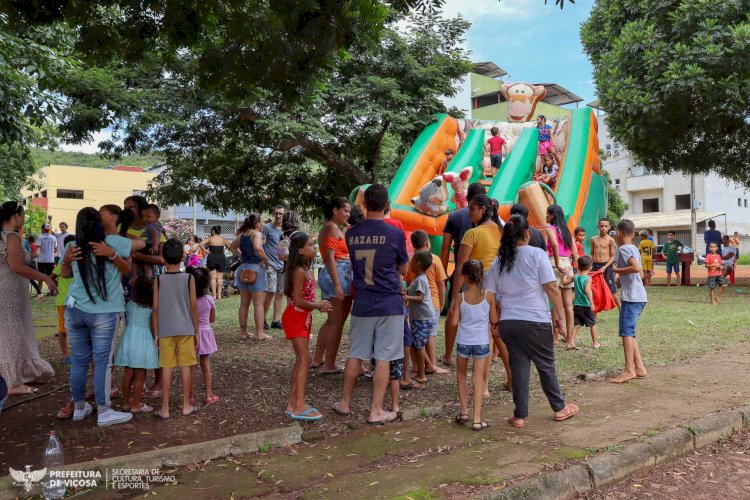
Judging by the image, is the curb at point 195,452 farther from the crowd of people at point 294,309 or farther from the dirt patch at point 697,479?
the dirt patch at point 697,479

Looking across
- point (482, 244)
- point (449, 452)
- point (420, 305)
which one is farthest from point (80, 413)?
point (482, 244)

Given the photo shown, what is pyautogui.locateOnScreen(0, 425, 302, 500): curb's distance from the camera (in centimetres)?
→ 388

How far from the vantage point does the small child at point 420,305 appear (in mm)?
6102

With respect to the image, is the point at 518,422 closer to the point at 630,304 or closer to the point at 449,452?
the point at 449,452

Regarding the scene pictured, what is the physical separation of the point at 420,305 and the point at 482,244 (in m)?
0.91

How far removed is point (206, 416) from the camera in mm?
5172

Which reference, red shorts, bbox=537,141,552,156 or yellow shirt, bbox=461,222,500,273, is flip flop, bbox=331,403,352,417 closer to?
yellow shirt, bbox=461,222,500,273

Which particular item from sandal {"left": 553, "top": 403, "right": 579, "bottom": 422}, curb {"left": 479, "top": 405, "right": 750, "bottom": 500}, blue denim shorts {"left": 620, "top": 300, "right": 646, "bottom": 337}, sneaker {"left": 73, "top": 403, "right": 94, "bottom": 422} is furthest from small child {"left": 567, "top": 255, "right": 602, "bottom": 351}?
sneaker {"left": 73, "top": 403, "right": 94, "bottom": 422}

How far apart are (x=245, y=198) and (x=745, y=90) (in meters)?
12.7

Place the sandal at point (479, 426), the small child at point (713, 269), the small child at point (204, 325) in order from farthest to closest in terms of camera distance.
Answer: the small child at point (713, 269) < the small child at point (204, 325) < the sandal at point (479, 426)

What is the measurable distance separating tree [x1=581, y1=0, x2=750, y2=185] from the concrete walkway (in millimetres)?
10542

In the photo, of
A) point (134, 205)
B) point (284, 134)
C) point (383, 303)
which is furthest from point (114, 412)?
point (284, 134)

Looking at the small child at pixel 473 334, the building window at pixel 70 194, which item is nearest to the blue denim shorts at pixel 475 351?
the small child at pixel 473 334

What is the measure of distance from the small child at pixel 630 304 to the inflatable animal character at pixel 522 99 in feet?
27.4
